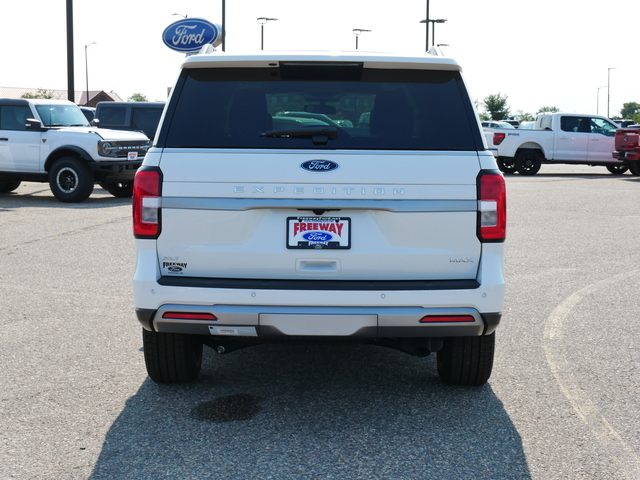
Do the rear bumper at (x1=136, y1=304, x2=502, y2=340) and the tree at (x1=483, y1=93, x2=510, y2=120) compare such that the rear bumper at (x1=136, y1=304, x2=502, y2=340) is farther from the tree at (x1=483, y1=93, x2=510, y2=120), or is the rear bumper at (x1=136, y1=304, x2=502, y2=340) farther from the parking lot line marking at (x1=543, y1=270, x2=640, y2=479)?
the tree at (x1=483, y1=93, x2=510, y2=120)

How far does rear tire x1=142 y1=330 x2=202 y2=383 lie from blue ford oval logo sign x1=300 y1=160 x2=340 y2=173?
4.23 feet

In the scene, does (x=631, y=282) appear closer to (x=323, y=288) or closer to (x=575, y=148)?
(x=323, y=288)

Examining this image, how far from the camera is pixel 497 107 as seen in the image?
98625 millimetres

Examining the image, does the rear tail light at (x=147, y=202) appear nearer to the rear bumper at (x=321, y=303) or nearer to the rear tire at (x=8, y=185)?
the rear bumper at (x=321, y=303)

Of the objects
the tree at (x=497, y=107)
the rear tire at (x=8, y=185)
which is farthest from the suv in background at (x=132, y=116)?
the tree at (x=497, y=107)

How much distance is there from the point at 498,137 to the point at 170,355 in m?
24.0

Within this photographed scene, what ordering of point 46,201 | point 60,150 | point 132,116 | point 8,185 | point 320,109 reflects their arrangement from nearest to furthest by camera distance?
point 320,109 < point 60,150 < point 46,201 < point 8,185 < point 132,116

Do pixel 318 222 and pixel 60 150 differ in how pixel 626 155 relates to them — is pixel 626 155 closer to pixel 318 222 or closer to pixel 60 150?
pixel 60 150

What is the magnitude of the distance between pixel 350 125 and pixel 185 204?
97cm

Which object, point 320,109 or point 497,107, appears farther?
point 497,107

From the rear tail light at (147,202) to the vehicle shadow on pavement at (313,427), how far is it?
3.33 ft

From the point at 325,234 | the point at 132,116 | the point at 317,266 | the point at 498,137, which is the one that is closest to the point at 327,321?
the point at 317,266

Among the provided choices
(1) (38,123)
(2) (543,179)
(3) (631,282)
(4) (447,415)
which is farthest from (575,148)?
(4) (447,415)

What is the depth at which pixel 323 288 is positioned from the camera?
4.07 metres
